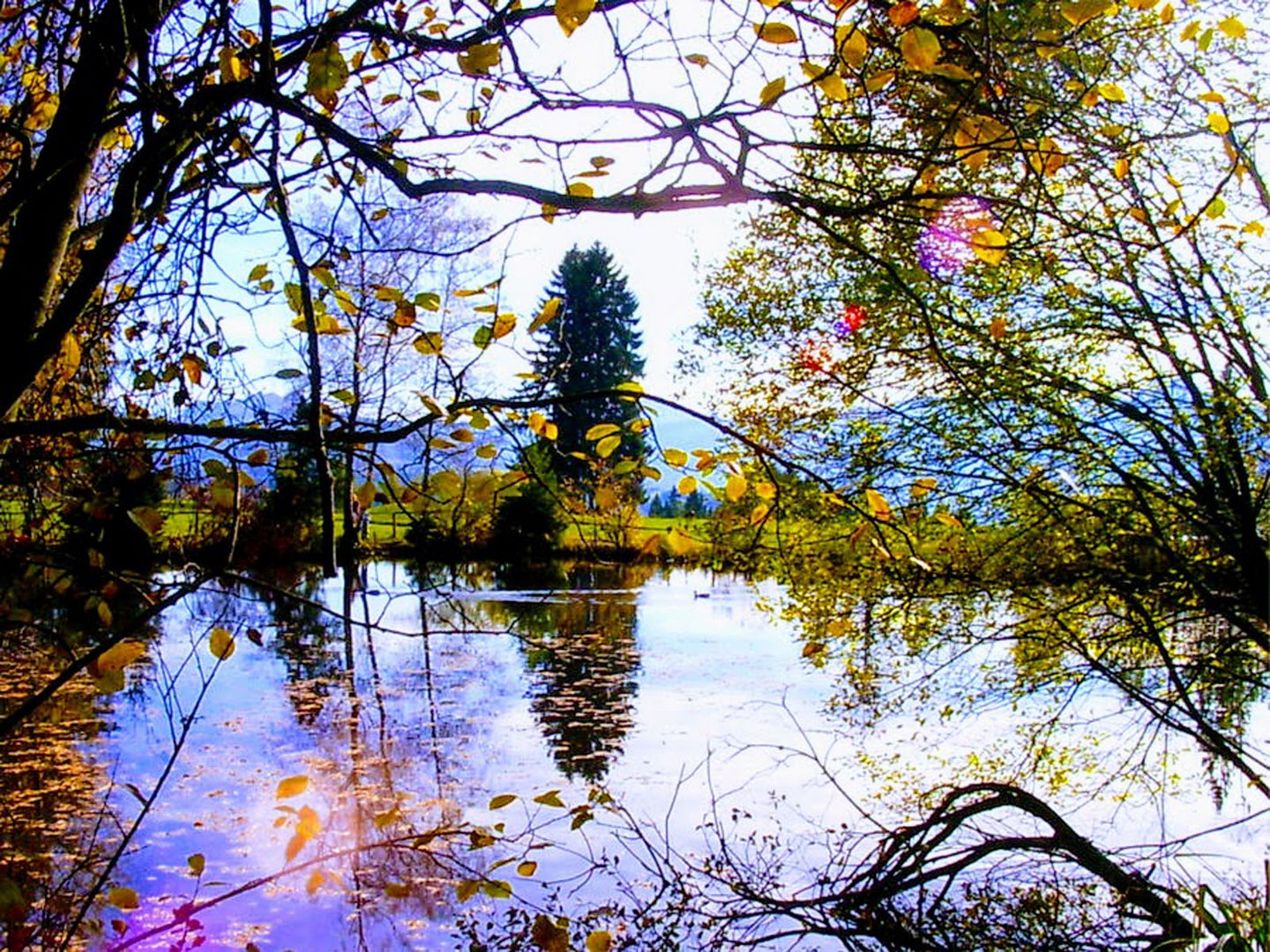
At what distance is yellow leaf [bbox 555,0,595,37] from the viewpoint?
4.12ft

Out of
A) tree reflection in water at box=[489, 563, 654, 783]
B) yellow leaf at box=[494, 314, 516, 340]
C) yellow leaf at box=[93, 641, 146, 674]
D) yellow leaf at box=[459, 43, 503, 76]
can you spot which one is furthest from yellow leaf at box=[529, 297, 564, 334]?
tree reflection in water at box=[489, 563, 654, 783]

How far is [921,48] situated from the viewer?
128 cm

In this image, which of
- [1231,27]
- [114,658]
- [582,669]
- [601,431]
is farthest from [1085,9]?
[582,669]

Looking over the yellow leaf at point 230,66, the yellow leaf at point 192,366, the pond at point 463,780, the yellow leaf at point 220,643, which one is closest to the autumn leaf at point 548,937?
the pond at point 463,780

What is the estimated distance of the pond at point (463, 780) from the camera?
15.1 ft

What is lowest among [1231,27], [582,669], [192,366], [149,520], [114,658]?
[582,669]

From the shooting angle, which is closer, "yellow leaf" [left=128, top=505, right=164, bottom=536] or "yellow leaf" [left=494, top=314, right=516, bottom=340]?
"yellow leaf" [left=128, top=505, right=164, bottom=536]

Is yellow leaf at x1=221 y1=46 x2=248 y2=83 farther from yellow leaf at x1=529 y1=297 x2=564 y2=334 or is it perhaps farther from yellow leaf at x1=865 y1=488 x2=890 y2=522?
yellow leaf at x1=865 y1=488 x2=890 y2=522

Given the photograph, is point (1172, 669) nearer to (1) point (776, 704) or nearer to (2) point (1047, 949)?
(2) point (1047, 949)

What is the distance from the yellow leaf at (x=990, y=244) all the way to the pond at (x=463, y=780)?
107 centimetres

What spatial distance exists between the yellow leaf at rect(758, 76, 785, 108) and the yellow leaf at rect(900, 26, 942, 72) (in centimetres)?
19

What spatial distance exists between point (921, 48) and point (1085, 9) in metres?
0.29

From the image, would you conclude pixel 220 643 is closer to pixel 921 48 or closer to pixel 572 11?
pixel 572 11

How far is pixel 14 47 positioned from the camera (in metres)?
2.41
